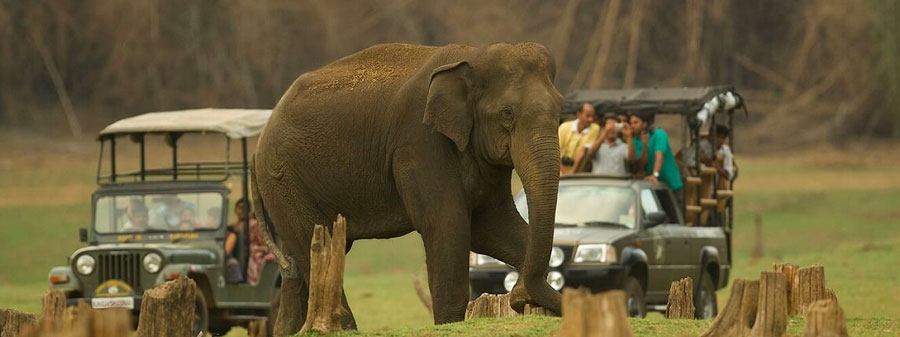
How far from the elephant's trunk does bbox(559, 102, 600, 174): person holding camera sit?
8.13m

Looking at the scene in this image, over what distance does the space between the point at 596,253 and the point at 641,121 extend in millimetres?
3011

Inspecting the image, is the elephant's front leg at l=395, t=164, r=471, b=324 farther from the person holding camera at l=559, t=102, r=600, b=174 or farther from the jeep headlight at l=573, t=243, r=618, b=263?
the person holding camera at l=559, t=102, r=600, b=174

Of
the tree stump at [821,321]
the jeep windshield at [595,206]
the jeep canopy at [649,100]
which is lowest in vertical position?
the tree stump at [821,321]

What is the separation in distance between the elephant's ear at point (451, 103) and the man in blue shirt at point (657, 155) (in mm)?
8081

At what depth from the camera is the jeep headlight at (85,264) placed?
19328mm

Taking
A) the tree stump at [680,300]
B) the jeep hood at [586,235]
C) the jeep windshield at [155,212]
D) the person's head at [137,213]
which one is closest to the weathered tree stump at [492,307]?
the tree stump at [680,300]

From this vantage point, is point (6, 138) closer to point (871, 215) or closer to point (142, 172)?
point (871, 215)

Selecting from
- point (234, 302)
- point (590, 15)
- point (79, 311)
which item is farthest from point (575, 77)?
point (79, 311)

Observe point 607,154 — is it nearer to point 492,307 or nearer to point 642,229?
point 642,229

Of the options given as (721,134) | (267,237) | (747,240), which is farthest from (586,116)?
(747,240)

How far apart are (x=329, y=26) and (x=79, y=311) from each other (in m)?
41.7

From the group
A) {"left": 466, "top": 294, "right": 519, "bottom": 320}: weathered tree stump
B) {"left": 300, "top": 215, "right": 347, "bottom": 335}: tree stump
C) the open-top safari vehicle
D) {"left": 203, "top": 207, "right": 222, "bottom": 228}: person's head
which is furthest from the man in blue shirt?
{"left": 300, "top": 215, "right": 347, "bottom": 335}: tree stump

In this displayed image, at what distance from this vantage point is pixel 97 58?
4794cm

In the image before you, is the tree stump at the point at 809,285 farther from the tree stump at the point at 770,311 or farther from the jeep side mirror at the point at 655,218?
the jeep side mirror at the point at 655,218
